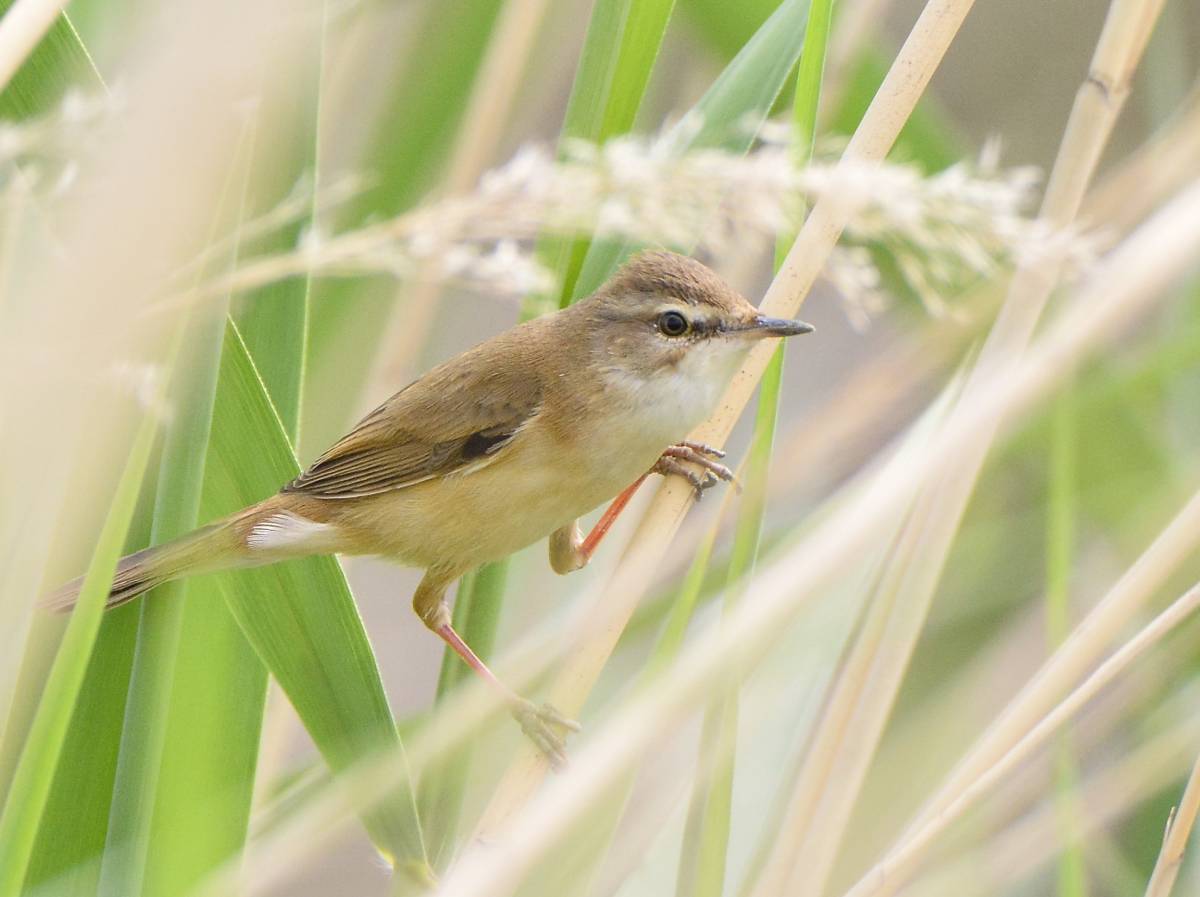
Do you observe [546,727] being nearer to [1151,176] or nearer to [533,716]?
[533,716]

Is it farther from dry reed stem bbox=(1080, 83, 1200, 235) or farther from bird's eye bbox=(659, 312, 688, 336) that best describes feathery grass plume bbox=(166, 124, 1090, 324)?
dry reed stem bbox=(1080, 83, 1200, 235)

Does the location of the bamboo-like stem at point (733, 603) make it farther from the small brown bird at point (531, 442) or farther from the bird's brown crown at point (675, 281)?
the bird's brown crown at point (675, 281)

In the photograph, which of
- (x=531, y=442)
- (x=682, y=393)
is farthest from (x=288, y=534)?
(x=682, y=393)

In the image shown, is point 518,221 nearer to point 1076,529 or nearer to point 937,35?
point 937,35

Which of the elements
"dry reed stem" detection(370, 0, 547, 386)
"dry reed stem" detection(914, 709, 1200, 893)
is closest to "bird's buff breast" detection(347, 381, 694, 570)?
"dry reed stem" detection(370, 0, 547, 386)

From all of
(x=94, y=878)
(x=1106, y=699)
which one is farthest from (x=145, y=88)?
(x=1106, y=699)
